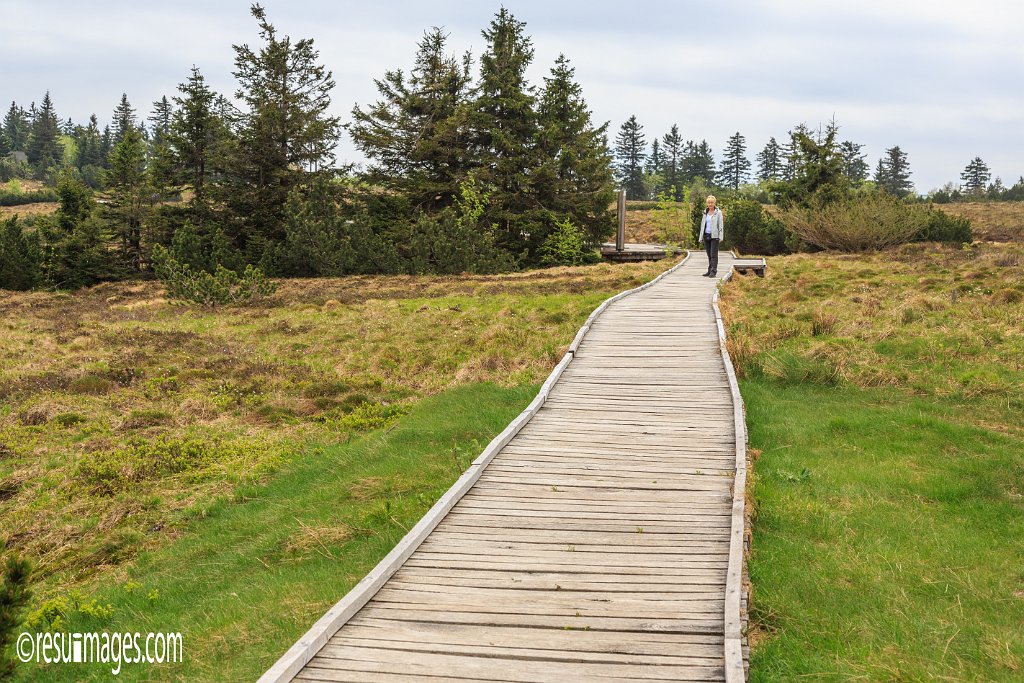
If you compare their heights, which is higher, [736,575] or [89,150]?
[89,150]

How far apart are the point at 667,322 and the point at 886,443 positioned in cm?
622

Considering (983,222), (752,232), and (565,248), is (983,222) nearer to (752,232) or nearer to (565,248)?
(752,232)

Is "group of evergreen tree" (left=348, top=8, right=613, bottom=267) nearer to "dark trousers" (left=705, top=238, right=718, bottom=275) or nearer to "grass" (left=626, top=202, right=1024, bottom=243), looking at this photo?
"grass" (left=626, top=202, right=1024, bottom=243)

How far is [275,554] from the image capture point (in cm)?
724

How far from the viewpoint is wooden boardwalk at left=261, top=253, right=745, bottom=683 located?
15.2 ft

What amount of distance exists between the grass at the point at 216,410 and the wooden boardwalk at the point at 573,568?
27.8 inches

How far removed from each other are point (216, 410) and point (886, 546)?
33.6 ft

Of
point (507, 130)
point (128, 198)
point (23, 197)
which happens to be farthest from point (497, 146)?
point (23, 197)

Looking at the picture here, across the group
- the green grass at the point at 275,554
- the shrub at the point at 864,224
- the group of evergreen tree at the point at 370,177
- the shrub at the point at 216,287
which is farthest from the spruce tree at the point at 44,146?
the green grass at the point at 275,554

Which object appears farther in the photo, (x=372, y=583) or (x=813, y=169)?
(x=813, y=169)

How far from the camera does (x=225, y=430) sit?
11672 mm

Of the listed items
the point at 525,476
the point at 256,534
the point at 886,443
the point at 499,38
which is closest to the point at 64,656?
the point at 256,534

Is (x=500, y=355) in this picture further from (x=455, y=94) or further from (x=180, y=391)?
(x=455, y=94)

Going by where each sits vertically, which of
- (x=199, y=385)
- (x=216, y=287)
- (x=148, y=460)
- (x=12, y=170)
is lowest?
(x=148, y=460)
